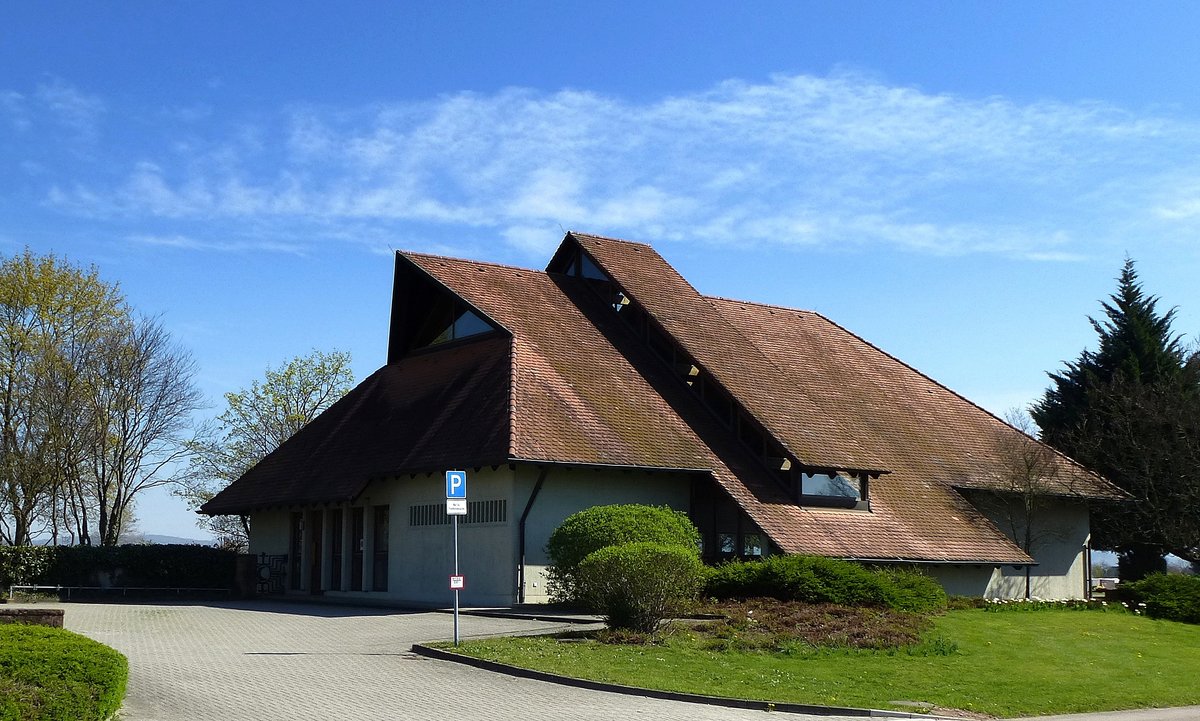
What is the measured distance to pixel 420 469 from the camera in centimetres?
2820

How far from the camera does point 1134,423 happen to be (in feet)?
139

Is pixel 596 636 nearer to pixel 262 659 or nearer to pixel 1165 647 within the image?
pixel 262 659

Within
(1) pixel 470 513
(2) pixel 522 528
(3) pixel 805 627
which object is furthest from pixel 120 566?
(3) pixel 805 627

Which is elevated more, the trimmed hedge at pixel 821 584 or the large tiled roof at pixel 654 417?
the large tiled roof at pixel 654 417

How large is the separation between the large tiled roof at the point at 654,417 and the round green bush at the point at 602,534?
199cm

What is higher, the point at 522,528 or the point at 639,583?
the point at 522,528

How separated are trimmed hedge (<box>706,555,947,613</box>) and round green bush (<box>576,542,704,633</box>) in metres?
3.31

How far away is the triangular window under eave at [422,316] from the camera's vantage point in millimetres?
33438

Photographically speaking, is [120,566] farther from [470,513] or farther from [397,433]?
[470,513]

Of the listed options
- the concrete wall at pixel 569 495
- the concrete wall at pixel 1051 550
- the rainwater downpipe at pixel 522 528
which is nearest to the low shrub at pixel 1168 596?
the concrete wall at pixel 1051 550

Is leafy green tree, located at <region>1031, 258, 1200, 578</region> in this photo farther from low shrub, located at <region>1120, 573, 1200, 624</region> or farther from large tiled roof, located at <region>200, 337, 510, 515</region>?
large tiled roof, located at <region>200, 337, 510, 515</region>

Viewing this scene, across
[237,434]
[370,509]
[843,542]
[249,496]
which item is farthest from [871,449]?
[237,434]

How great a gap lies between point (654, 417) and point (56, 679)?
20.0 metres

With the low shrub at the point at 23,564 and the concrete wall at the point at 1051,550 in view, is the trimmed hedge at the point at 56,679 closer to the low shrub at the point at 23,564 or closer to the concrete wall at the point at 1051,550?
the low shrub at the point at 23,564
